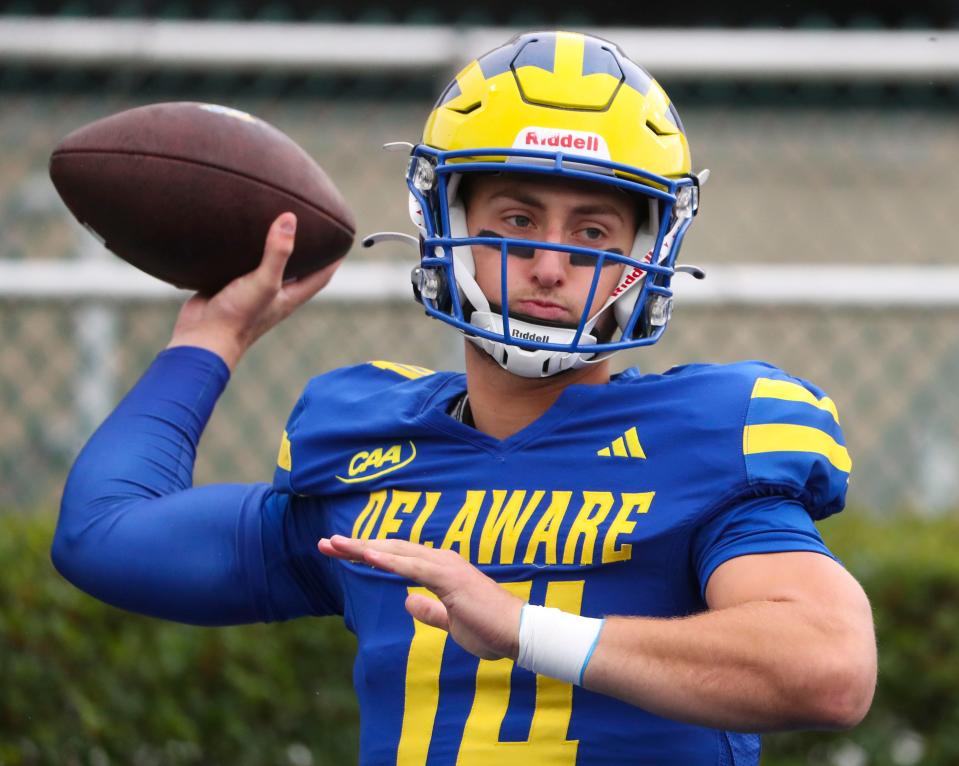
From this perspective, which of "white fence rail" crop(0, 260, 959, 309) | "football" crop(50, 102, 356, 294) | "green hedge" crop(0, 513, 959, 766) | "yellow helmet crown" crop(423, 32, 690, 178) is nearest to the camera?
"yellow helmet crown" crop(423, 32, 690, 178)

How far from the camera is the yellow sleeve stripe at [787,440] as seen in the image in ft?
7.23

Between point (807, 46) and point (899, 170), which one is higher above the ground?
point (807, 46)

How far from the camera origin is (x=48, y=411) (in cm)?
516

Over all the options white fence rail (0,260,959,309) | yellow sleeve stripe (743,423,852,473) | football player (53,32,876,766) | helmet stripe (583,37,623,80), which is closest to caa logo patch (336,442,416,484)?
football player (53,32,876,766)

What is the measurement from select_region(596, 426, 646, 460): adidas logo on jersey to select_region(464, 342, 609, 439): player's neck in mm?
207

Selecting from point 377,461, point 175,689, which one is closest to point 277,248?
point 377,461

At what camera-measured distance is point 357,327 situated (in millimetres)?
5492

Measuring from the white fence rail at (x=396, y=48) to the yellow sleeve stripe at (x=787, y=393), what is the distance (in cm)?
276

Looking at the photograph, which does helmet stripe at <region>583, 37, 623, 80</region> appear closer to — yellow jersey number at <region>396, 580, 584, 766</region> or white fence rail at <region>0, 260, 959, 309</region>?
yellow jersey number at <region>396, 580, 584, 766</region>

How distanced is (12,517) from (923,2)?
6.85m

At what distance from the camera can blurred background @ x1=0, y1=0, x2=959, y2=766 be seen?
4105 mm

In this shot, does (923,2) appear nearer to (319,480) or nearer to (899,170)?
(899,170)

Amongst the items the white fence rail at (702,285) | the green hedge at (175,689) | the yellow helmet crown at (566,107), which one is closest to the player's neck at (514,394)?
the yellow helmet crown at (566,107)

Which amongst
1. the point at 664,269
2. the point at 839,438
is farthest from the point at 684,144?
the point at 839,438
